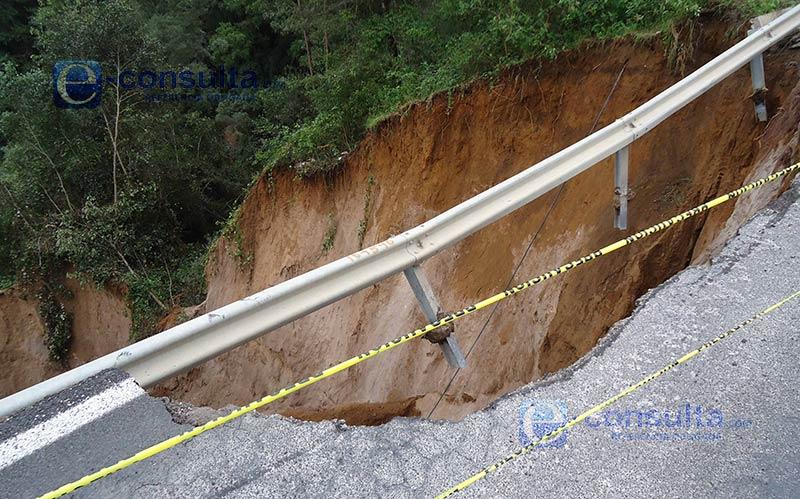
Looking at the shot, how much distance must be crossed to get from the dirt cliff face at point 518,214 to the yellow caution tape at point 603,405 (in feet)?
0.58

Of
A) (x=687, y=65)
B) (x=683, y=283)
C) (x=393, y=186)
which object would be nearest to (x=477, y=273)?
(x=393, y=186)

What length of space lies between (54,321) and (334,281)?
20.2 metres

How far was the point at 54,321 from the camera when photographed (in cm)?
1948

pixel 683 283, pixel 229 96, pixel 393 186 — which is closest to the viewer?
pixel 683 283

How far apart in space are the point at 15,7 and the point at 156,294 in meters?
18.7

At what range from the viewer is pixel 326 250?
471 inches

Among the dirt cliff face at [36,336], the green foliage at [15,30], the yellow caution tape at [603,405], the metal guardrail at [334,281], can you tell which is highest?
the green foliage at [15,30]

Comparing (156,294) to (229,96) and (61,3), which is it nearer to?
(61,3)

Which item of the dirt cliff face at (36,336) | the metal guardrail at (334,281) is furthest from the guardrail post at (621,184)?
the dirt cliff face at (36,336)

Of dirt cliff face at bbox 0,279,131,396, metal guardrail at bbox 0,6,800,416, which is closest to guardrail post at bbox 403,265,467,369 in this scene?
metal guardrail at bbox 0,6,800,416

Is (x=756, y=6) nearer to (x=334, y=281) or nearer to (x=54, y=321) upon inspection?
(x=334, y=281)

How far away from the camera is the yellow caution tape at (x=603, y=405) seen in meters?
2.44

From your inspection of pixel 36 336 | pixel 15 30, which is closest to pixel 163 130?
pixel 36 336

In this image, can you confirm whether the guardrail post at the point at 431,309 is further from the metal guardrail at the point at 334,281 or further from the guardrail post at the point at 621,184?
the guardrail post at the point at 621,184
